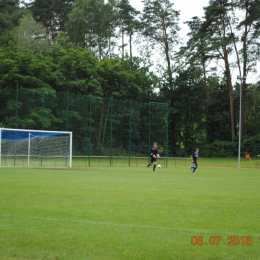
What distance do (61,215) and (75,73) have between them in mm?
45425

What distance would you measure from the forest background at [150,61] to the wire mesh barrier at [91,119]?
11004mm

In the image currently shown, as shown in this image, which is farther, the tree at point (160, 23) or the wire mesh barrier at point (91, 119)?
the tree at point (160, 23)

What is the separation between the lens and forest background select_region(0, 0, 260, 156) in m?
55.1

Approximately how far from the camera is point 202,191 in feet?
52.2

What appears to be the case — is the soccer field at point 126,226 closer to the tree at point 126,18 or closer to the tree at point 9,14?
the tree at point 9,14

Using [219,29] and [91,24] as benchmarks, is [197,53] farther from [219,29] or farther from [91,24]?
[91,24]

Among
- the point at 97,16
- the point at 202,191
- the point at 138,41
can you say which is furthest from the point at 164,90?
the point at 202,191

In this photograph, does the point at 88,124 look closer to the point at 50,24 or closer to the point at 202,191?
the point at 202,191
